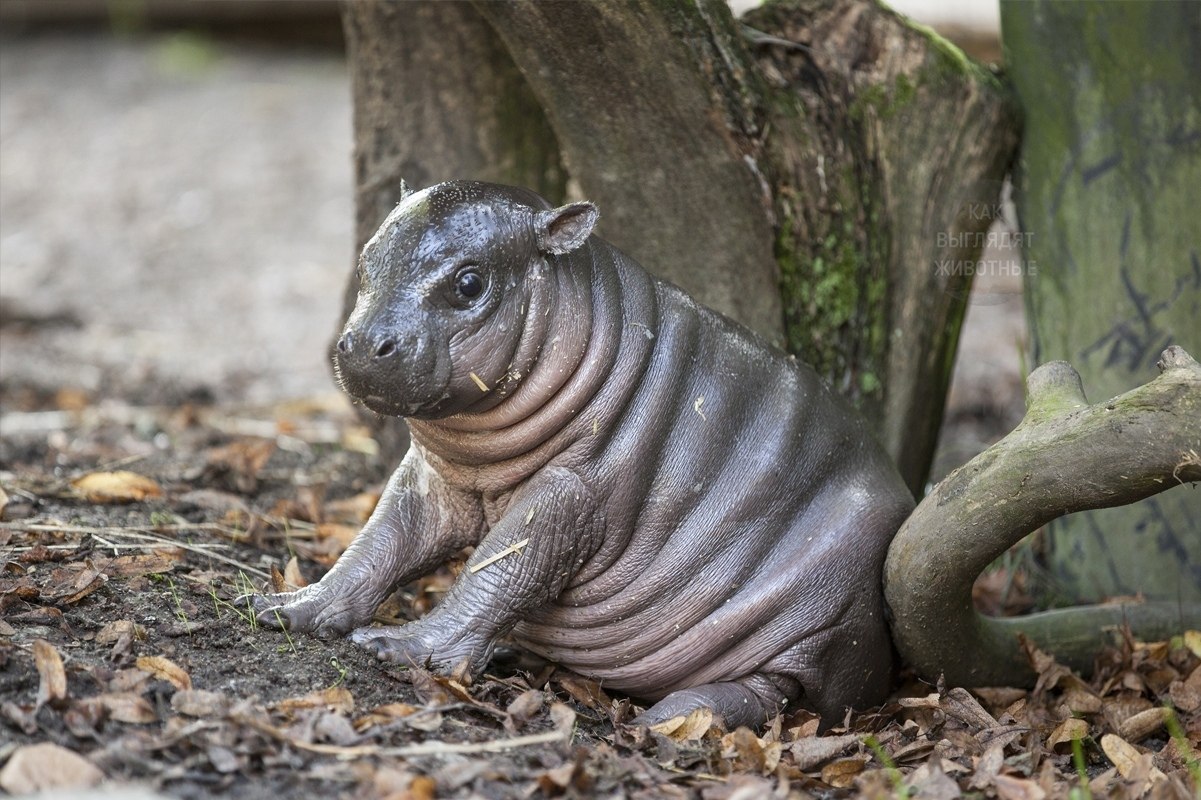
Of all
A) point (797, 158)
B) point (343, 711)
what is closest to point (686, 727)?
point (343, 711)

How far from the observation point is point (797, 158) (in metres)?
5.12

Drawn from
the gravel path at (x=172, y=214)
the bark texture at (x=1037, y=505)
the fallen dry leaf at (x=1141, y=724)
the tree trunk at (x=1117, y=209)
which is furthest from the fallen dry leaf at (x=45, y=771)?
the gravel path at (x=172, y=214)

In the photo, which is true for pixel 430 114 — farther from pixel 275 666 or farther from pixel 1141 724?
pixel 1141 724

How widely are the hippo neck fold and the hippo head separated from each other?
0.19ft

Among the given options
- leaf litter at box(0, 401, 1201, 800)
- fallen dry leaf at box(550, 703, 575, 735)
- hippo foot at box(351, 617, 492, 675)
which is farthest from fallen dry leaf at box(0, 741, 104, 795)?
fallen dry leaf at box(550, 703, 575, 735)

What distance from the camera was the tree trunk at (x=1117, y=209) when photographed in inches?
207

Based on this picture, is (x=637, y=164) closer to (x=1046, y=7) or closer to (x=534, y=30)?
(x=534, y=30)

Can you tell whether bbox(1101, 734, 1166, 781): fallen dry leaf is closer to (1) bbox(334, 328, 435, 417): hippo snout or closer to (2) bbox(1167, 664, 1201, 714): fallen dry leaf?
(2) bbox(1167, 664, 1201, 714): fallen dry leaf

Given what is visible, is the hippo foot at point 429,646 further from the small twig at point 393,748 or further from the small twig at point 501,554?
the small twig at point 393,748

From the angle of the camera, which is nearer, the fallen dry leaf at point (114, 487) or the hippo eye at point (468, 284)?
the hippo eye at point (468, 284)

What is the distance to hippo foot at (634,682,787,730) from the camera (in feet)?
13.6

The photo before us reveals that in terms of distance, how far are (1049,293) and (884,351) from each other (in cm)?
78

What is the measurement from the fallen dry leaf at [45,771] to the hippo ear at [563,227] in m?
1.88

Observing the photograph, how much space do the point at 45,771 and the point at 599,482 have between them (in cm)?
173
